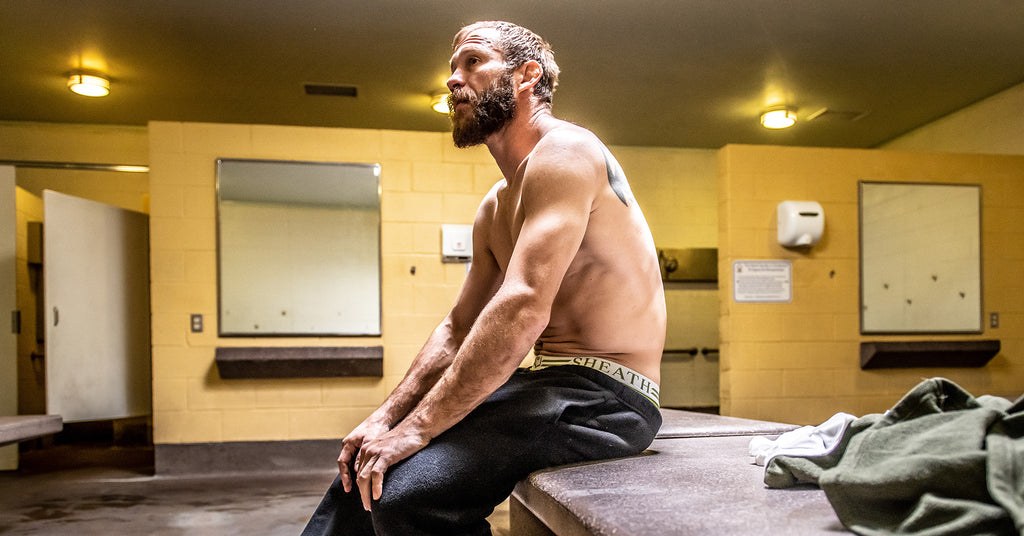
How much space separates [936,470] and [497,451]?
70 centimetres

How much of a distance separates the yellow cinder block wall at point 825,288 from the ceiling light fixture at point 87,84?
14.1ft

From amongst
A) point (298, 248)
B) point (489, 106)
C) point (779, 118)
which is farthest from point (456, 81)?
point (779, 118)

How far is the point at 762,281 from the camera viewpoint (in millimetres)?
4316

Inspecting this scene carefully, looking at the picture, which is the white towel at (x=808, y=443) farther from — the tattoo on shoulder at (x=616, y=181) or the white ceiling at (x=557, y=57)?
the white ceiling at (x=557, y=57)

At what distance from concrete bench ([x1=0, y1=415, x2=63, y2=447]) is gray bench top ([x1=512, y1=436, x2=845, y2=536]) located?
2.91 m

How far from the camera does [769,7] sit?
3588mm

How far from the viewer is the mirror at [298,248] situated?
3.98m

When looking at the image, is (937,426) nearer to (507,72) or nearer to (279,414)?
(507,72)

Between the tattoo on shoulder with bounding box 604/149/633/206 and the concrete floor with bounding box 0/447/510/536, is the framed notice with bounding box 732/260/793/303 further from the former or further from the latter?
the tattoo on shoulder with bounding box 604/149/633/206

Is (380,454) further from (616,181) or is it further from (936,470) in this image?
(936,470)

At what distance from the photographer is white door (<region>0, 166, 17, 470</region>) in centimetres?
406

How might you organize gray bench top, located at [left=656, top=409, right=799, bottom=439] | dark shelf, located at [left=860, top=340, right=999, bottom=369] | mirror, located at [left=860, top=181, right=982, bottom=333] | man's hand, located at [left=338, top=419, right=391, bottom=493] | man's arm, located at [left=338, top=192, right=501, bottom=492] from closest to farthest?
man's hand, located at [left=338, top=419, right=391, bottom=493] → man's arm, located at [left=338, top=192, right=501, bottom=492] → gray bench top, located at [left=656, top=409, right=799, bottom=439] → dark shelf, located at [left=860, top=340, right=999, bottom=369] → mirror, located at [left=860, top=181, right=982, bottom=333]

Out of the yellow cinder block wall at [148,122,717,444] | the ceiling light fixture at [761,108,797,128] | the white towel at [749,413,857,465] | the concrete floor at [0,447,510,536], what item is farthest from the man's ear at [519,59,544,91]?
the ceiling light fixture at [761,108,797,128]

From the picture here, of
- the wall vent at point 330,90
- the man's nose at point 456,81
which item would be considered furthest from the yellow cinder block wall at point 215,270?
the man's nose at point 456,81
